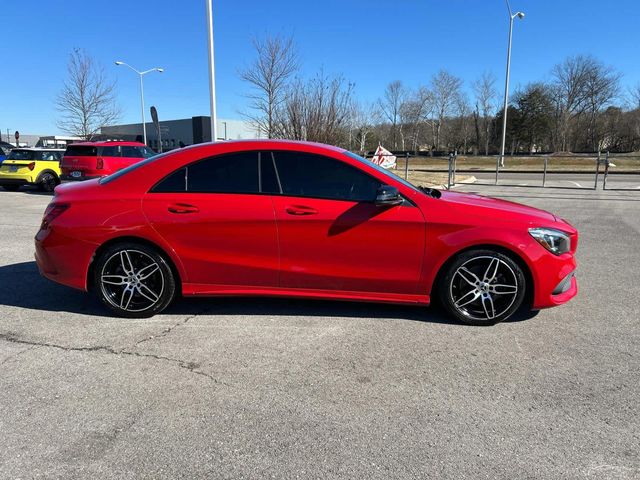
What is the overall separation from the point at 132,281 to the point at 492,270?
324 centimetres

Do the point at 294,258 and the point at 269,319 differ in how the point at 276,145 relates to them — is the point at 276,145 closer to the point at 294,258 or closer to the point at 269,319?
the point at 294,258

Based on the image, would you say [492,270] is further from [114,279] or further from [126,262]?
[114,279]

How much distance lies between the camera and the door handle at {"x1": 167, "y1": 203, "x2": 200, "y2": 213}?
4.09 meters

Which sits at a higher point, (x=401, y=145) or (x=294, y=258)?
(x=401, y=145)

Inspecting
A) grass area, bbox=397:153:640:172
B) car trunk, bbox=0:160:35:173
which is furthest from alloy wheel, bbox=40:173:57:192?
grass area, bbox=397:153:640:172

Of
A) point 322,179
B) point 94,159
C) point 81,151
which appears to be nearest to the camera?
point 322,179

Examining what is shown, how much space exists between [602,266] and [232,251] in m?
5.19

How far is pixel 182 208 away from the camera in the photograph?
410 centimetres

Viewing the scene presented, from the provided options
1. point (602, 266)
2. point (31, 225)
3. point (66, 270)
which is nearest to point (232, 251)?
point (66, 270)

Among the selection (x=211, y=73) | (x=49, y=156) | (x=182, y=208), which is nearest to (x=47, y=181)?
(x=49, y=156)

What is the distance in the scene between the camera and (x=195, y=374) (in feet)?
10.6

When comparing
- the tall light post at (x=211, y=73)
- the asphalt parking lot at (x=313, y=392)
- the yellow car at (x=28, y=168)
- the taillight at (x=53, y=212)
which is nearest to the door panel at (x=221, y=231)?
the asphalt parking lot at (x=313, y=392)

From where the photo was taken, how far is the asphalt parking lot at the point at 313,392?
2.37 metres

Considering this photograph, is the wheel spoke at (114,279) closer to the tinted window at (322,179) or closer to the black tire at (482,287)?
the tinted window at (322,179)
